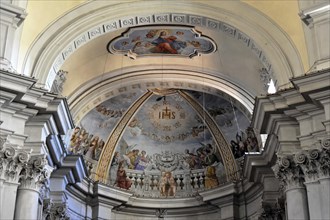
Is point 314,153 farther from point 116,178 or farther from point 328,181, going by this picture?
point 116,178

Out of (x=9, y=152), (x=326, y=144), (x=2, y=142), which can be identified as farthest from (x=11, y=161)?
(x=326, y=144)

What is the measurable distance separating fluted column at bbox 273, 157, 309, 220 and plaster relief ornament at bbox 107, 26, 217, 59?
4472 mm

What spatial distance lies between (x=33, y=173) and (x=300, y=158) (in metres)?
4.95

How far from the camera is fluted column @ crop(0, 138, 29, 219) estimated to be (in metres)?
11.5

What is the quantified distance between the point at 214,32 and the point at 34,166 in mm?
5530

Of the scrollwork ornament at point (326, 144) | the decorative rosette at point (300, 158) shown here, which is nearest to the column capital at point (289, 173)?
the decorative rosette at point (300, 158)

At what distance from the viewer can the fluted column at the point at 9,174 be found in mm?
11508

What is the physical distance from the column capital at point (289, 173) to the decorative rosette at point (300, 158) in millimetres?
170

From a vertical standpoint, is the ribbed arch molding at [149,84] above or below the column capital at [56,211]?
above

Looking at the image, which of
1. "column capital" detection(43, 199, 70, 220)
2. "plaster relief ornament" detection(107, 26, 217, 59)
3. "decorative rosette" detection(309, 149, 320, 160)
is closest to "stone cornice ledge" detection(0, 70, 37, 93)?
"column capital" detection(43, 199, 70, 220)

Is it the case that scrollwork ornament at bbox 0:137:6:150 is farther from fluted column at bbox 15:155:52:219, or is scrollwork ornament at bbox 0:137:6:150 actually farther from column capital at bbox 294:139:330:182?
column capital at bbox 294:139:330:182

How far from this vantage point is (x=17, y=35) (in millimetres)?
13023

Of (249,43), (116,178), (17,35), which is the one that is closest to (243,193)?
(116,178)

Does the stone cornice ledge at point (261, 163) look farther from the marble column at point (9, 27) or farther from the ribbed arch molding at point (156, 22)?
the marble column at point (9, 27)
